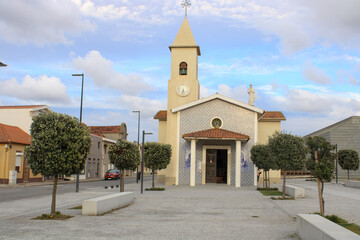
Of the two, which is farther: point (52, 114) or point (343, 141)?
point (343, 141)

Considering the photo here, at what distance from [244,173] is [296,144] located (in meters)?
14.3

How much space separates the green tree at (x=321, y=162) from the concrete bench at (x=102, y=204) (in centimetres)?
756

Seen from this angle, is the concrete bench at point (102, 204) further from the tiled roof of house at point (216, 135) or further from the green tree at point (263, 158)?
the tiled roof of house at point (216, 135)

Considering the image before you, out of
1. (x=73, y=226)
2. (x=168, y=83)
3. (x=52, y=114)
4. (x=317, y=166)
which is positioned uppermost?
(x=168, y=83)

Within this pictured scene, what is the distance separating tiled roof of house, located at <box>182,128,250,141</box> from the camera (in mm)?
31875

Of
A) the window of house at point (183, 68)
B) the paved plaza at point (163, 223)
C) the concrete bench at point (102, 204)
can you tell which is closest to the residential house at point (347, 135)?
the window of house at point (183, 68)

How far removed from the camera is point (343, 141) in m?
60.2

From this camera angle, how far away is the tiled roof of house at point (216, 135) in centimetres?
3188

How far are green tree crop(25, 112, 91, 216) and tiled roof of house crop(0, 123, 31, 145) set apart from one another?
77.7 feet

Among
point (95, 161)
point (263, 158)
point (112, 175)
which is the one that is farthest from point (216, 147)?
point (95, 161)

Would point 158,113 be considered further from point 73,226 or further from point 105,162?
point 73,226

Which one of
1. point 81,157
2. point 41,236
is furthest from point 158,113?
point 41,236

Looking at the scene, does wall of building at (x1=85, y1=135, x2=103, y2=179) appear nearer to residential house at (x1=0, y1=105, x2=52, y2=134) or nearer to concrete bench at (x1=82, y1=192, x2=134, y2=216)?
residential house at (x1=0, y1=105, x2=52, y2=134)

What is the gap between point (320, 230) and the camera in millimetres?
7582
